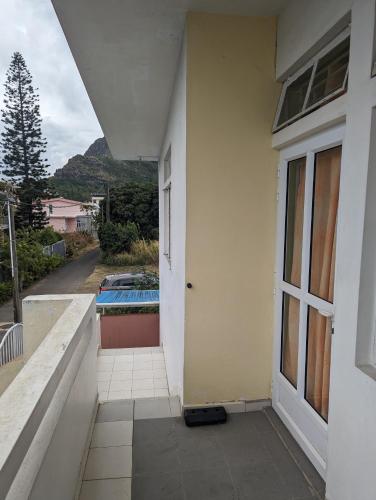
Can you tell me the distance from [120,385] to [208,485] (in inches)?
65.5

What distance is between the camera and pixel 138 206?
2253cm

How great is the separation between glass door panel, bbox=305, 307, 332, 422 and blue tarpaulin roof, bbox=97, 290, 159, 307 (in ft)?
17.5

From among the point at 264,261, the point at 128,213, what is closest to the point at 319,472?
the point at 264,261

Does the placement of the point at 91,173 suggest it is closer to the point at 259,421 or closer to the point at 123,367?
the point at 123,367

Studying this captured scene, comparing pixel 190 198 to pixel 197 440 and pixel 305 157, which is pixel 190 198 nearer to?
pixel 305 157

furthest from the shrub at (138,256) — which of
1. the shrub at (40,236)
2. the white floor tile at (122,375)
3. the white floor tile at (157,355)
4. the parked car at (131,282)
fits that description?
the white floor tile at (122,375)

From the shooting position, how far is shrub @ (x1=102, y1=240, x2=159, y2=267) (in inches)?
724

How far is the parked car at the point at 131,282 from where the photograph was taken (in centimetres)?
971

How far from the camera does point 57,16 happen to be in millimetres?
1998

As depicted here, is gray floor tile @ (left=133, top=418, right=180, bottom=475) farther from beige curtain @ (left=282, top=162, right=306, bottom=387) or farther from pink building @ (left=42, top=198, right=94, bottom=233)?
pink building @ (left=42, top=198, right=94, bottom=233)

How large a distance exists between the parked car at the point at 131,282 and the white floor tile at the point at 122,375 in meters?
5.99

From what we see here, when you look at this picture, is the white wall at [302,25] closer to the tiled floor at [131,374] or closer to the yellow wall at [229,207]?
the yellow wall at [229,207]

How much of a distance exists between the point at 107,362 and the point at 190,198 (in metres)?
2.66

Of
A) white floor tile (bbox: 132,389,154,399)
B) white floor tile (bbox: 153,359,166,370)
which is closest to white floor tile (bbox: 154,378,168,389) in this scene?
white floor tile (bbox: 132,389,154,399)
